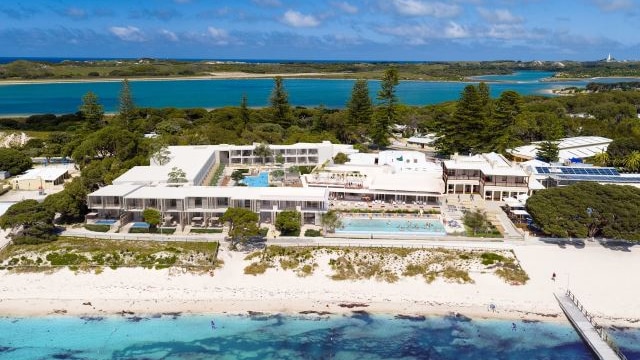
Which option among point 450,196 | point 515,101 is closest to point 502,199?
point 450,196

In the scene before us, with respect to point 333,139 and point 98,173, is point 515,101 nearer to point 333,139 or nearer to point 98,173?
point 333,139

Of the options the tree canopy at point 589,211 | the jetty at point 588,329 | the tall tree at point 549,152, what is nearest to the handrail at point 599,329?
the jetty at point 588,329

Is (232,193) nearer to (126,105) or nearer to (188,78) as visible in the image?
(126,105)

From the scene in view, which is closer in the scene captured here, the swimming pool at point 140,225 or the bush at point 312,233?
the bush at point 312,233

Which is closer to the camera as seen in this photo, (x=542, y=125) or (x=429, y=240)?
(x=429, y=240)

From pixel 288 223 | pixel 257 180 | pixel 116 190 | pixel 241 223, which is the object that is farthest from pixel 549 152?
pixel 116 190

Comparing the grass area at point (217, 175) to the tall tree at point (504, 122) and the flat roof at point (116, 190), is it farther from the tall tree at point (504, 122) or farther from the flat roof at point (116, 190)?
the tall tree at point (504, 122)

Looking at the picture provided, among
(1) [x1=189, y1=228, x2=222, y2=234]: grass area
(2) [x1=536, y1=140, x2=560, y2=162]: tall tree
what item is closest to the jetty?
(1) [x1=189, y1=228, x2=222, y2=234]: grass area
